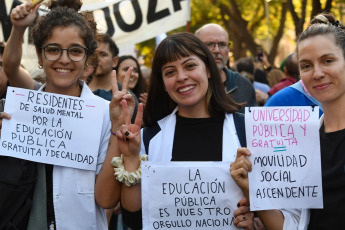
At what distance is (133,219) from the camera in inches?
141

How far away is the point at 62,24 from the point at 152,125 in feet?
2.66

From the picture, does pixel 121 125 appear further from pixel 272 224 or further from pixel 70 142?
pixel 272 224

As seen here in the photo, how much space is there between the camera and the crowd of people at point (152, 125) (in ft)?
10.6

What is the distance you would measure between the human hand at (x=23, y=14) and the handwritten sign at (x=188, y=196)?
1201 millimetres

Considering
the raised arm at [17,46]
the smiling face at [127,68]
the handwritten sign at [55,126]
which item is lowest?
the handwritten sign at [55,126]

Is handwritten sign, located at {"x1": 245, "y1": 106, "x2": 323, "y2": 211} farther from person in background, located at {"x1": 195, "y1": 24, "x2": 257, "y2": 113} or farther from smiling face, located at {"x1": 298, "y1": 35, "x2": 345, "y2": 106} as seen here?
person in background, located at {"x1": 195, "y1": 24, "x2": 257, "y2": 113}

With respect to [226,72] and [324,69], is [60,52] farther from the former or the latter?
[226,72]

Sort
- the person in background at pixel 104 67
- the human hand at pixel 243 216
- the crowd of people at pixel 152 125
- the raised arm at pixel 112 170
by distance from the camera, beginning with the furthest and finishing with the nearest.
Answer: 1. the person in background at pixel 104 67
2. the raised arm at pixel 112 170
3. the human hand at pixel 243 216
4. the crowd of people at pixel 152 125

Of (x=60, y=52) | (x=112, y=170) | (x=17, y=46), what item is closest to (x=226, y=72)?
(x=17, y=46)

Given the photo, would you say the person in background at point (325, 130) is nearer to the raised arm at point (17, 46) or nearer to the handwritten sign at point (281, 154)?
the handwritten sign at point (281, 154)

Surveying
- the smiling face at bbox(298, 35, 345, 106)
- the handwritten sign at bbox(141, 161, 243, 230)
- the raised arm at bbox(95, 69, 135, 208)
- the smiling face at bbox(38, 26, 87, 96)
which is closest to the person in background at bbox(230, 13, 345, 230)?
the smiling face at bbox(298, 35, 345, 106)

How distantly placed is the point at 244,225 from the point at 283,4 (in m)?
18.3

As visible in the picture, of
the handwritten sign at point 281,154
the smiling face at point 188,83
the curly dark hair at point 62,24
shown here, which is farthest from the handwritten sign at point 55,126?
the handwritten sign at point 281,154

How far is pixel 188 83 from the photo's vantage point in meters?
3.66
